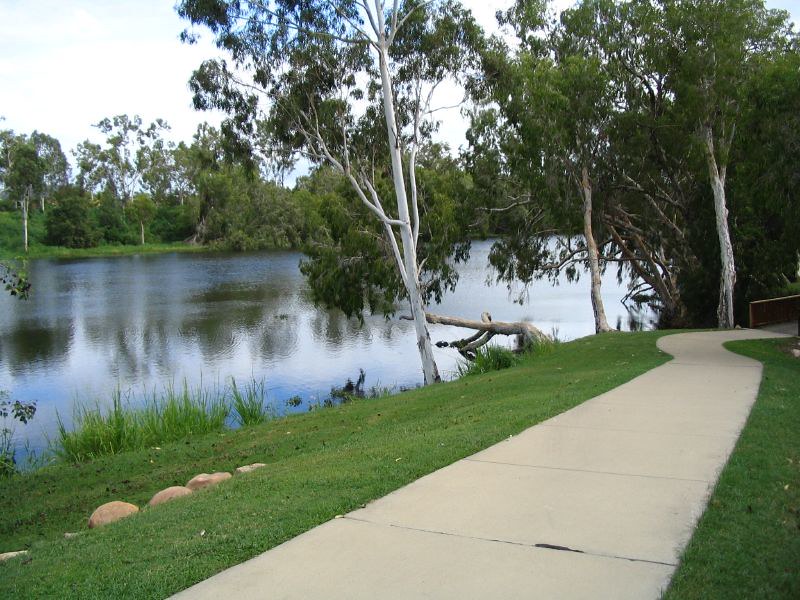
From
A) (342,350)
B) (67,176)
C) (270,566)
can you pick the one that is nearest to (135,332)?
(342,350)

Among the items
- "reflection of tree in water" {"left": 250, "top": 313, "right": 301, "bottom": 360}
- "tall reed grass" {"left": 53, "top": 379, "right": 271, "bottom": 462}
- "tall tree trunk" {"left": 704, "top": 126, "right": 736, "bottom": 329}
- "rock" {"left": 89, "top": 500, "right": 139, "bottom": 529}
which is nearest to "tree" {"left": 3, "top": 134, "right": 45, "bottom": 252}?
"reflection of tree in water" {"left": 250, "top": 313, "right": 301, "bottom": 360}

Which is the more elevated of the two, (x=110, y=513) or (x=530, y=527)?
(x=530, y=527)

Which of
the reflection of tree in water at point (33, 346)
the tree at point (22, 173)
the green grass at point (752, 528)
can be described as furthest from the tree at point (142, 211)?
the green grass at point (752, 528)

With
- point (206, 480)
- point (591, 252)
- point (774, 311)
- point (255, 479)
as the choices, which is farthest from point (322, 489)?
point (774, 311)

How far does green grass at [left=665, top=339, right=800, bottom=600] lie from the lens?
3793mm

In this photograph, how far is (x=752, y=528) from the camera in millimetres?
4531

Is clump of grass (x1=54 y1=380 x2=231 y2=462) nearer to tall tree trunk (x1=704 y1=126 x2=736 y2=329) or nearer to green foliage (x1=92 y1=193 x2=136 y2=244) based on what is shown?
tall tree trunk (x1=704 y1=126 x2=736 y2=329)

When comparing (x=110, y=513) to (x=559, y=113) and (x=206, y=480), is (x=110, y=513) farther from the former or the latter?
(x=559, y=113)

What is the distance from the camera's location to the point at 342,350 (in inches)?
1017

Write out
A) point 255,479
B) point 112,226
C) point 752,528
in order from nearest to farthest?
1. point 752,528
2. point 255,479
3. point 112,226

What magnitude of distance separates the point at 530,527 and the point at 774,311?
2068 centimetres

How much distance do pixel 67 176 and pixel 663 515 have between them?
121901 millimetres

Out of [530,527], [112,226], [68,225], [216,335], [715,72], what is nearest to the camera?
[530,527]

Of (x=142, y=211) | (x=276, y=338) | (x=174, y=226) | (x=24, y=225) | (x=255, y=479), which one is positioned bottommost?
(x=276, y=338)
